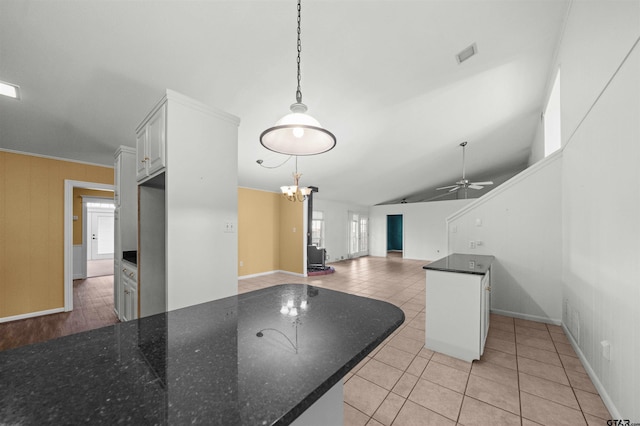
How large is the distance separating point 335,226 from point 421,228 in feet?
11.5

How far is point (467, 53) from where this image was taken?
279 centimetres

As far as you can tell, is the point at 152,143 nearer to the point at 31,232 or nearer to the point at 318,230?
the point at 31,232

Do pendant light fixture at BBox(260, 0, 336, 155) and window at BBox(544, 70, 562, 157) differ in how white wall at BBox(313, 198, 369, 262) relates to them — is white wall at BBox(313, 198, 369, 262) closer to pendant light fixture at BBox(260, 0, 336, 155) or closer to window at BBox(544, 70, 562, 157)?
window at BBox(544, 70, 562, 157)

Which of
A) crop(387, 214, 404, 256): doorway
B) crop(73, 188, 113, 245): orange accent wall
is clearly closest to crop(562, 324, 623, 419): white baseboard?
crop(73, 188, 113, 245): orange accent wall

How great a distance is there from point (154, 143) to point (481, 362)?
144 inches

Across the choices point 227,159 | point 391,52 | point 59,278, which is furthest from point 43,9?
point 59,278

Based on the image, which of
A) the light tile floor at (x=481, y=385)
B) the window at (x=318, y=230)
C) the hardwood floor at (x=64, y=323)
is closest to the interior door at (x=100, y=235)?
the hardwood floor at (x=64, y=323)

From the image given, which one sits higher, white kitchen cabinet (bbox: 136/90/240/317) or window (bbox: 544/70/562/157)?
window (bbox: 544/70/562/157)

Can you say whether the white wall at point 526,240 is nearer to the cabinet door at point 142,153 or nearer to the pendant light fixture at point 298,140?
the pendant light fixture at point 298,140

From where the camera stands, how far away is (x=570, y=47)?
8.06 ft

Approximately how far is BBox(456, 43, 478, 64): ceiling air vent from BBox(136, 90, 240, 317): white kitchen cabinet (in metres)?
2.62

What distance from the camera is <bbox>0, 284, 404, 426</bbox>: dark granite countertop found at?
52 cm

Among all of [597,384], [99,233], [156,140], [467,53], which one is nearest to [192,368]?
[156,140]

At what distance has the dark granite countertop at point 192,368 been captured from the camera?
0.52 metres
